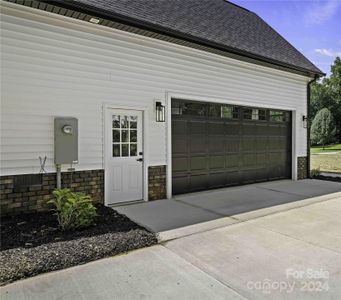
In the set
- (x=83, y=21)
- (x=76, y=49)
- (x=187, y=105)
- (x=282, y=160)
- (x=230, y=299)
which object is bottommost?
(x=230, y=299)

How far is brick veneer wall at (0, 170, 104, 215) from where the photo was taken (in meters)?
4.57

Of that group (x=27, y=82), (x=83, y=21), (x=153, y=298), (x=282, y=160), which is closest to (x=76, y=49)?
(x=83, y=21)

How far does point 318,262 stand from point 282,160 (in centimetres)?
642

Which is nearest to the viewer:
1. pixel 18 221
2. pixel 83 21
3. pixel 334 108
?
pixel 18 221

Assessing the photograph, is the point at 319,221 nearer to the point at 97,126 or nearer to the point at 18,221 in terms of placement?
the point at 97,126

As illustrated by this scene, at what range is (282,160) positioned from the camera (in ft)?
30.4

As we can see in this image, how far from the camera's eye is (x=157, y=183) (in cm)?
634

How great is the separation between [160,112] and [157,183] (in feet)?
5.29

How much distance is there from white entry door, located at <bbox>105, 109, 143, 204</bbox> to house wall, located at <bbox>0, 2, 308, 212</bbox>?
216 millimetres

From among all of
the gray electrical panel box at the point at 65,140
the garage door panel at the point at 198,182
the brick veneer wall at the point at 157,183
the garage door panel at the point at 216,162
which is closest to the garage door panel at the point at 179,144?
the brick veneer wall at the point at 157,183

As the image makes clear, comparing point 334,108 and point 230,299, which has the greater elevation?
point 334,108

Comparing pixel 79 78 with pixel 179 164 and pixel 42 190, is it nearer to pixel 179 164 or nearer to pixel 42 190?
pixel 42 190

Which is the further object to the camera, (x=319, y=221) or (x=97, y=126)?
(x=97, y=126)

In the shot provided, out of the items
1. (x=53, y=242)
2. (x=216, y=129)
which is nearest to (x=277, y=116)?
(x=216, y=129)
